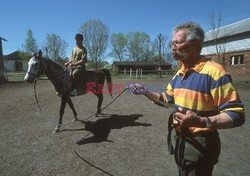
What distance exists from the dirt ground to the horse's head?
4.84ft

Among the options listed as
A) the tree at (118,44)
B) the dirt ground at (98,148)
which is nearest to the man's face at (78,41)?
the dirt ground at (98,148)

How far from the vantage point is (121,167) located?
10.7 feet

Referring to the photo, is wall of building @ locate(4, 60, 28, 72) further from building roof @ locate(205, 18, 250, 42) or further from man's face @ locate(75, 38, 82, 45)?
man's face @ locate(75, 38, 82, 45)

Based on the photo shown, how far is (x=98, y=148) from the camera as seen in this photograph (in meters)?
4.02

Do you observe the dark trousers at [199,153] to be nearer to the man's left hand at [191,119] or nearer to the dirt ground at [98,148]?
the man's left hand at [191,119]

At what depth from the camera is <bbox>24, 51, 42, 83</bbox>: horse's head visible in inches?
192

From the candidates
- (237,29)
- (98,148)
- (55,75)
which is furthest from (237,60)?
(98,148)

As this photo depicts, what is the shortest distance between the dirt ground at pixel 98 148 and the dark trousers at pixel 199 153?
62.3 inches

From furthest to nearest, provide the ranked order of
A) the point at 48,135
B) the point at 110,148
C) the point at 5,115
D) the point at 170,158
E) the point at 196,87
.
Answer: the point at 5,115, the point at 48,135, the point at 110,148, the point at 170,158, the point at 196,87

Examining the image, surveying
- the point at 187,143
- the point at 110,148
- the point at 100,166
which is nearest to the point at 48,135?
the point at 110,148

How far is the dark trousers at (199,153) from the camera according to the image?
1589mm

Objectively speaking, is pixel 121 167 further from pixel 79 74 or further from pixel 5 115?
pixel 5 115

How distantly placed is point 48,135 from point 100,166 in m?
2.14

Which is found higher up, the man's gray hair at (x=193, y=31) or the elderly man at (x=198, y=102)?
the man's gray hair at (x=193, y=31)
